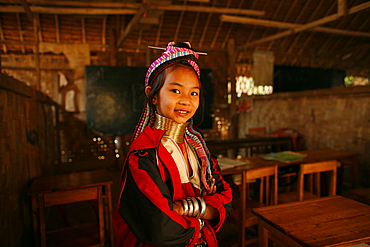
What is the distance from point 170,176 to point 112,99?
14.2 ft

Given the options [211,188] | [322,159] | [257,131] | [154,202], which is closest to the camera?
[154,202]

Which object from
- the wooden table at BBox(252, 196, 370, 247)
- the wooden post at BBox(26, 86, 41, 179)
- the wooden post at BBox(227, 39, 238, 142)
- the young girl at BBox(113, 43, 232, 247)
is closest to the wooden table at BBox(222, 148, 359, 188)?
the wooden table at BBox(252, 196, 370, 247)

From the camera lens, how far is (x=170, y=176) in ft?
3.49

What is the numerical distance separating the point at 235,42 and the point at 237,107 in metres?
1.74

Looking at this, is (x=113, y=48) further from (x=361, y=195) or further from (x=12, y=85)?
(x=361, y=195)

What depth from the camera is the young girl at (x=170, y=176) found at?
94 cm

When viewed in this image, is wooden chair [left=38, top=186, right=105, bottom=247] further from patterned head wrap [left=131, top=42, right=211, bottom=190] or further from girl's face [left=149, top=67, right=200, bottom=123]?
girl's face [left=149, top=67, right=200, bottom=123]

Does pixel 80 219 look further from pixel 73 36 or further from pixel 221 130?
pixel 221 130

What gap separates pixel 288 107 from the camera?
5391mm

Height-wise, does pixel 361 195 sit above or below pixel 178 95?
below

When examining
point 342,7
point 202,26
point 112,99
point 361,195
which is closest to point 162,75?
point 361,195

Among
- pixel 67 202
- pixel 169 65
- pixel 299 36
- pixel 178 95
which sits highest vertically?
pixel 299 36

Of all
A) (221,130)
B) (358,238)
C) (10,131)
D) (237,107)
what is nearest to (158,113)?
(358,238)

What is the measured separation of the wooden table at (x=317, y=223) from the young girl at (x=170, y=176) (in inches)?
13.8
